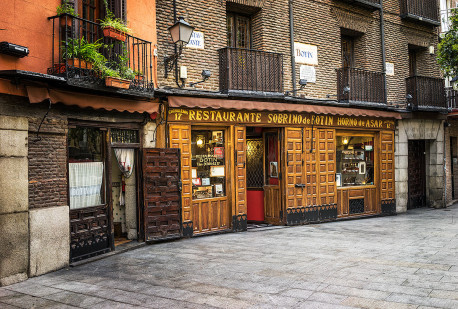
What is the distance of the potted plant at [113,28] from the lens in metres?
7.95

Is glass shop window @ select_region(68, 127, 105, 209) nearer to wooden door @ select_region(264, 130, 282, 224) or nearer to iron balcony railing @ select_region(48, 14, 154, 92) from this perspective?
iron balcony railing @ select_region(48, 14, 154, 92)

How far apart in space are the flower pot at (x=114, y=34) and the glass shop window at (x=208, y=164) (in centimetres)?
332

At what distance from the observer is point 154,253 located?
28.1ft

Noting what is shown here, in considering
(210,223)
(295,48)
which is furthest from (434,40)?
(210,223)

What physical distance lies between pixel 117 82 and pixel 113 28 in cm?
109

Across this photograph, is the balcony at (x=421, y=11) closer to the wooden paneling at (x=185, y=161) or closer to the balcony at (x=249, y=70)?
the balcony at (x=249, y=70)

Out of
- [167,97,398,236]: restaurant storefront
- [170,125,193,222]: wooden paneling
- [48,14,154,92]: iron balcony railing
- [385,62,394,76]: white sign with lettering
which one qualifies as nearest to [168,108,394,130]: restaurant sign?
[167,97,398,236]: restaurant storefront

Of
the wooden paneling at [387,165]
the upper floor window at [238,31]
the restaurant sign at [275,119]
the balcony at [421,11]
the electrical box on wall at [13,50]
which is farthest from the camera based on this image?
the balcony at [421,11]

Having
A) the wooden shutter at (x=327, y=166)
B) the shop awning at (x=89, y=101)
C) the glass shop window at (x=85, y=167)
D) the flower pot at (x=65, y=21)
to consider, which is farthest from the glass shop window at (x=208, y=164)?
the flower pot at (x=65, y=21)

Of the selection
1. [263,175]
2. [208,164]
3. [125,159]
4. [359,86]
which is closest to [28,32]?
[125,159]

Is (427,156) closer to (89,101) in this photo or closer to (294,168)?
(294,168)

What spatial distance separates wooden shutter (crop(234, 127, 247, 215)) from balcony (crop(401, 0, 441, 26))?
8.77 meters

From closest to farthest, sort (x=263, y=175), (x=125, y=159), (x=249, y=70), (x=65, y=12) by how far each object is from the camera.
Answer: (x=65, y=12), (x=125, y=159), (x=249, y=70), (x=263, y=175)

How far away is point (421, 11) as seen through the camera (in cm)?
1609
